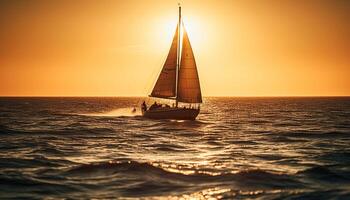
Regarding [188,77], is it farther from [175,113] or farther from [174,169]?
[174,169]

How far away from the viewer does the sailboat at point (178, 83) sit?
62375 mm

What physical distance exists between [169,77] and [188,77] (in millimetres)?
3514

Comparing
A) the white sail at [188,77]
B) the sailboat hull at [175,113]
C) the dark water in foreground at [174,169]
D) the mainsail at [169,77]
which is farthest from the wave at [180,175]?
the mainsail at [169,77]

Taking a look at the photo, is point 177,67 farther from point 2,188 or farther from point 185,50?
point 2,188

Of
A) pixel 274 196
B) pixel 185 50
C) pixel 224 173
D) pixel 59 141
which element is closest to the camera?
pixel 274 196

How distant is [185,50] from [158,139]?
23.4 m

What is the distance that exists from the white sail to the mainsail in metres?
1.80

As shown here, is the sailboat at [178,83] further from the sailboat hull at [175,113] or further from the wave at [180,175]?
the wave at [180,175]

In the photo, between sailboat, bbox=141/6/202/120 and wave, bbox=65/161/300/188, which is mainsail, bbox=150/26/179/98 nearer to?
sailboat, bbox=141/6/202/120

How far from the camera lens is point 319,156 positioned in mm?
30172

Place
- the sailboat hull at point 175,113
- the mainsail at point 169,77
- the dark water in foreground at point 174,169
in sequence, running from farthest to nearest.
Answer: the mainsail at point 169,77
the sailboat hull at point 175,113
the dark water in foreground at point 174,169

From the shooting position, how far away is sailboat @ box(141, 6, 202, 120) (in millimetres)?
62375

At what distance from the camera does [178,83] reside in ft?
207

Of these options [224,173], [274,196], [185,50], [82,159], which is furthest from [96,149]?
[185,50]
